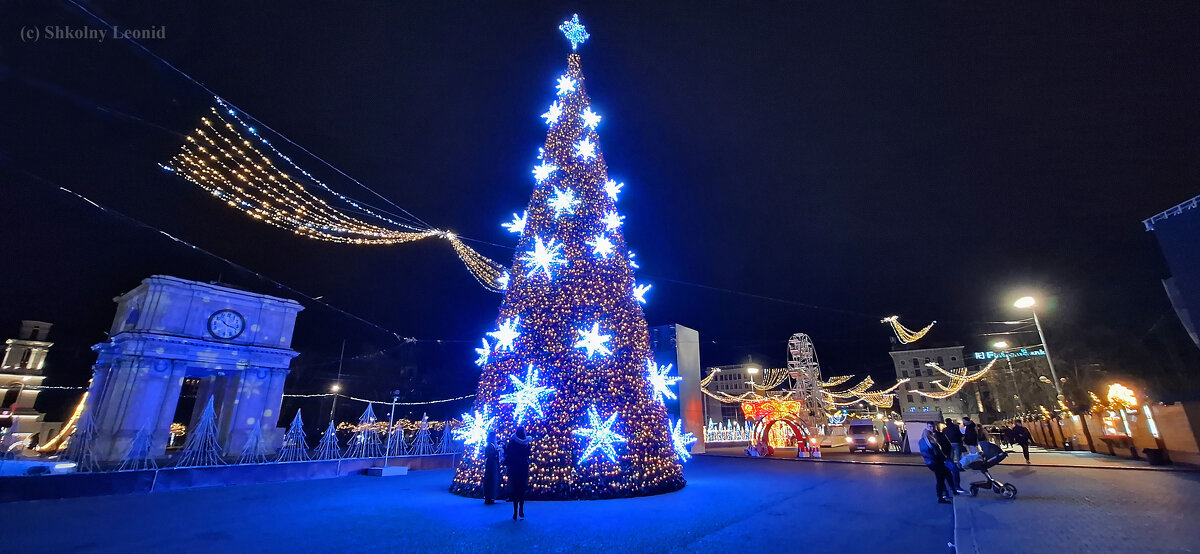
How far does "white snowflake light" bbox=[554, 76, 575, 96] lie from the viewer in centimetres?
1088

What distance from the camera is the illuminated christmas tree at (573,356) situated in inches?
318

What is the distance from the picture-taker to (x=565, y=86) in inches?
430

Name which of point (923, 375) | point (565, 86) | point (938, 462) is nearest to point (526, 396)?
point (938, 462)

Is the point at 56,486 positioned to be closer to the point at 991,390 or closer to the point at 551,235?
the point at 551,235

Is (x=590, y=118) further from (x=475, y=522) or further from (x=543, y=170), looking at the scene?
(x=475, y=522)

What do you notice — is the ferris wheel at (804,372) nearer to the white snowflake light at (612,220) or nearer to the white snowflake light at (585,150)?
the white snowflake light at (612,220)

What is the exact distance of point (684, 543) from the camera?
15.8 feet

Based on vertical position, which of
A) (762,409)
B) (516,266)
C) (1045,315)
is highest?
(1045,315)

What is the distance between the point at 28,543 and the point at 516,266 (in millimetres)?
7498

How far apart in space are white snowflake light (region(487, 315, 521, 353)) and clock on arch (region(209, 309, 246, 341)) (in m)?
19.5

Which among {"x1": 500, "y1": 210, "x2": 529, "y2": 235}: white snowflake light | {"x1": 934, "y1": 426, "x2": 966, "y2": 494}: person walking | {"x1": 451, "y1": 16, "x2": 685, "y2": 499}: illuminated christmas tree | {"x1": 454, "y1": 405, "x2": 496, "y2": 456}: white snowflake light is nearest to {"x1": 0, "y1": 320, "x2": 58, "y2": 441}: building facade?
{"x1": 454, "y1": 405, "x2": 496, "y2": 456}: white snowflake light

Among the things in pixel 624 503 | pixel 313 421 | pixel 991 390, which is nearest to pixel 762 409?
pixel 624 503

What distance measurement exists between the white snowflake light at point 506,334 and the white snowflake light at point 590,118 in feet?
16.9

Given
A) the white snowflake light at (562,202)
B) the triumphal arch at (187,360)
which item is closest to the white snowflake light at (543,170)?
the white snowflake light at (562,202)
